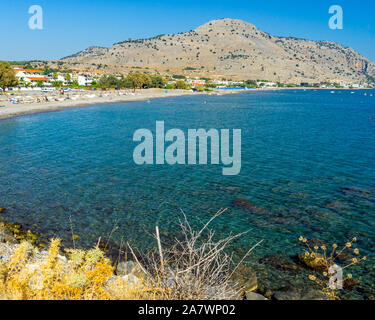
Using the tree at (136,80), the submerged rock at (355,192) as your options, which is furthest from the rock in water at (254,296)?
the tree at (136,80)

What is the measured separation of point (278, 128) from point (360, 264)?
35101 mm

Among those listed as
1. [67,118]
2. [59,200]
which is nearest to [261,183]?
[59,200]

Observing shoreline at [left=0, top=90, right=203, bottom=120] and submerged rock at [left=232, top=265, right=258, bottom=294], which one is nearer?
submerged rock at [left=232, top=265, right=258, bottom=294]

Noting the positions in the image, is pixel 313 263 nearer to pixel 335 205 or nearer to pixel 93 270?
pixel 335 205

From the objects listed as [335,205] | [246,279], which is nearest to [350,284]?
[246,279]

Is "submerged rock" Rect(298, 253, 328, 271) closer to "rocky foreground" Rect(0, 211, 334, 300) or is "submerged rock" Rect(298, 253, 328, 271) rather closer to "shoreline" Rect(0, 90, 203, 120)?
"rocky foreground" Rect(0, 211, 334, 300)

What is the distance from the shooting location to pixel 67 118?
52.2 m

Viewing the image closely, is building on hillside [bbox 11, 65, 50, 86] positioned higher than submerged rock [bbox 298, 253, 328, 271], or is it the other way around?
building on hillside [bbox 11, 65, 50, 86]

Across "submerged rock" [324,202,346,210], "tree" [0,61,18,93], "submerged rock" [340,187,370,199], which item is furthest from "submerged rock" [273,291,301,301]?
"tree" [0,61,18,93]

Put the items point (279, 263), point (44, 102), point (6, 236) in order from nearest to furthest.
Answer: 1. point (279, 263)
2. point (6, 236)
3. point (44, 102)

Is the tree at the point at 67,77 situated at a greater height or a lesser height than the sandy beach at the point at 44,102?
greater

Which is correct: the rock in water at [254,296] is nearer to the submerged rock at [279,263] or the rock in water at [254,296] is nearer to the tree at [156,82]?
the submerged rock at [279,263]

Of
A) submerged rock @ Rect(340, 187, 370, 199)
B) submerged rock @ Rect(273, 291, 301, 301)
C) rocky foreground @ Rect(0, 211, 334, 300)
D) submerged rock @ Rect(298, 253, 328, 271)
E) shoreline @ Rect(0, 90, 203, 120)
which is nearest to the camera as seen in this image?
rocky foreground @ Rect(0, 211, 334, 300)
